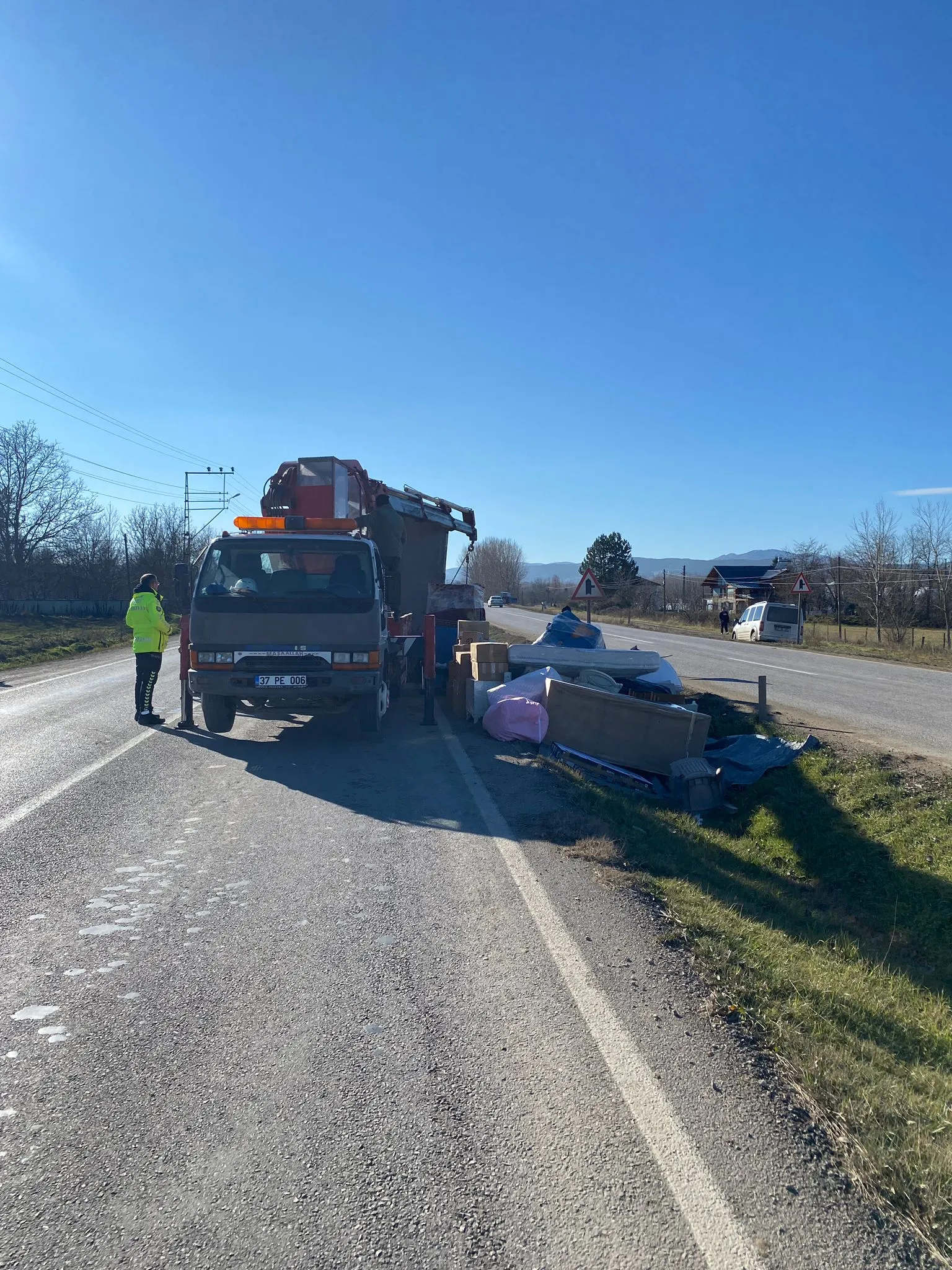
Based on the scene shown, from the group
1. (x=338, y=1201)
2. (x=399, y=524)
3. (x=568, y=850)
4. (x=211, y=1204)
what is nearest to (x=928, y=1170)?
(x=338, y=1201)

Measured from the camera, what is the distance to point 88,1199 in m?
2.64

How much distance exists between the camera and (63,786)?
320 inches

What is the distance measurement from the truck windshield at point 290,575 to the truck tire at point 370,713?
99cm

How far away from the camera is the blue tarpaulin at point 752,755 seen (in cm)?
1048

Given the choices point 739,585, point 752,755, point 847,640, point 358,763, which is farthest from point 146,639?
point 739,585

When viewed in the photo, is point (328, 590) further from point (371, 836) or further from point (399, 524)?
point (371, 836)

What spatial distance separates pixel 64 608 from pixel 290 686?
146 feet

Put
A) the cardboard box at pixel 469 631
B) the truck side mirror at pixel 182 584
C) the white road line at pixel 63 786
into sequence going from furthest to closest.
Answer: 1. the cardboard box at pixel 469 631
2. the truck side mirror at pixel 182 584
3. the white road line at pixel 63 786

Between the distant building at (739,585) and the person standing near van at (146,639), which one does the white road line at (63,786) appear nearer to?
the person standing near van at (146,639)

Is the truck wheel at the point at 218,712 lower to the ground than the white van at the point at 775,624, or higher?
lower

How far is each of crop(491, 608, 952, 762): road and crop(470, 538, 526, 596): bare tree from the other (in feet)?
284

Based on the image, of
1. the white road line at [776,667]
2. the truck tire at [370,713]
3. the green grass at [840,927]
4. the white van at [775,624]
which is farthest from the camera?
the white van at [775,624]

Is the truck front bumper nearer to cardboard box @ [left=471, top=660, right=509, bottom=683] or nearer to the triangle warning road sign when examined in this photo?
cardboard box @ [left=471, top=660, right=509, bottom=683]

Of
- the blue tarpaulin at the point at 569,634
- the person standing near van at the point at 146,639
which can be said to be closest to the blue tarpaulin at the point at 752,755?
the blue tarpaulin at the point at 569,634
